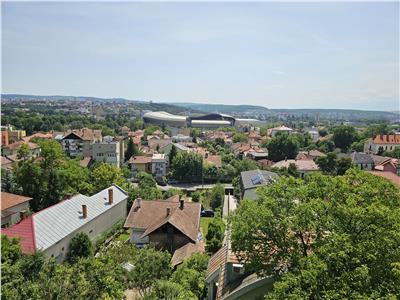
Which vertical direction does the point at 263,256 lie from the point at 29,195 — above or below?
above

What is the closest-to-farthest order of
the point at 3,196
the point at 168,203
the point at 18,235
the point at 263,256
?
the point at 263,256, the point at 18,235, the point at 168,203, the point at 3,196

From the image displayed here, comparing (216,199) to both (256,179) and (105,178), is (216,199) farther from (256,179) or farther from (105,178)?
(105,178)

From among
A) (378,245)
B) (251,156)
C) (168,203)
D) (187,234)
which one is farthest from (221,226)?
(251,156)

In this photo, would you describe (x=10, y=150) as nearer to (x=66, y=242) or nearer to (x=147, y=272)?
→ (x=66, y=242)

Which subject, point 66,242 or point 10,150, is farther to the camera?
point 10,150

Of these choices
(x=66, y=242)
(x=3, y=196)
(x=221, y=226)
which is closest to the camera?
(x=66, y=242)

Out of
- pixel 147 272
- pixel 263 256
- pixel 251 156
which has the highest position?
pixel 263 256

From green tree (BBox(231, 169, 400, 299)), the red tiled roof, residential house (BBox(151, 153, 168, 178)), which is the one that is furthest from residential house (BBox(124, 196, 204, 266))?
Answer: residential house (BBox(151, 153, 168, 178))

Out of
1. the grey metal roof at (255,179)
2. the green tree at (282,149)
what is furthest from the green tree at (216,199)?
the green tree at (282,149)
